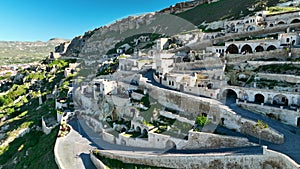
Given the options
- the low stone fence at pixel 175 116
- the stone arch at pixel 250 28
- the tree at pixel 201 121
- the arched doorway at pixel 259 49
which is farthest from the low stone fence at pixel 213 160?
the stone arch at pixel 250 28

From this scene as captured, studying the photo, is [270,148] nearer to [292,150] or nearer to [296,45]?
[292,150]

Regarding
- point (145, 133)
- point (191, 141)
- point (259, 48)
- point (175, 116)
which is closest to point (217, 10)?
point (259, 48)

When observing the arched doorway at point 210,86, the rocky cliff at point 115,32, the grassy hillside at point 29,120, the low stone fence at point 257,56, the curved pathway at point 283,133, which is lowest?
the grassy hillside at point 29,120

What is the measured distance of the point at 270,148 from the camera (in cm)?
1515

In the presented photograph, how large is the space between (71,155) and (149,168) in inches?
335

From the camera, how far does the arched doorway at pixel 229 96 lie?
21584 mm

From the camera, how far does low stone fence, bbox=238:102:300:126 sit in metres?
17.3

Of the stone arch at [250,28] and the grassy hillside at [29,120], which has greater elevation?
the stone arch at [250,28]

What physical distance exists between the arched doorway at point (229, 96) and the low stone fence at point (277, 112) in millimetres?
1945

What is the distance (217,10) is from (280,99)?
164 ft

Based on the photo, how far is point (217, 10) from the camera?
212 ft

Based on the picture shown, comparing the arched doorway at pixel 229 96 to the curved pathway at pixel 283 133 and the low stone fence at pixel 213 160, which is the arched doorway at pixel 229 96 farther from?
the low stone fence at pixel 213 160

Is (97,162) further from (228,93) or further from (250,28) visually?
(250,28)

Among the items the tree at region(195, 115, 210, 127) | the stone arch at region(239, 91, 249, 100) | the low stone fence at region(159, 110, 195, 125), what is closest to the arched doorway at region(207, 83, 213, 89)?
the stone arch at region(239, 91, 249, 100)
